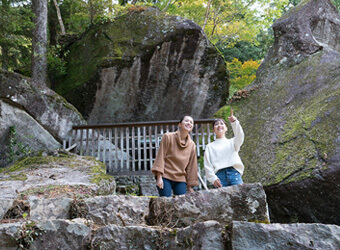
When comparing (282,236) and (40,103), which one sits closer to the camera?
(282,236)

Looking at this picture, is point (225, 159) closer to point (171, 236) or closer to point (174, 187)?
point (174, 187)

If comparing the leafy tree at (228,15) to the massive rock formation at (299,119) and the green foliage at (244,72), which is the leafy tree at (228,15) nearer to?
the green foliage at (244,72)

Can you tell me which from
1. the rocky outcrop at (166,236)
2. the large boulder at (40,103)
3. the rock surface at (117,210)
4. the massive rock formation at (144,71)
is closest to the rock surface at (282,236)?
the rocky outcrop at (166,236)

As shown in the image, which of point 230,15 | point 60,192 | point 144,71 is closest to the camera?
point 60,192

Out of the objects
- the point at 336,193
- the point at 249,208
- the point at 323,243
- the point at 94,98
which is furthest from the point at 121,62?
the point at 323,243

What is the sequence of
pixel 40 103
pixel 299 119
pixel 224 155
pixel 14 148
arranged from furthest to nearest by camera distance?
1. pixel 40 103
2. pixel 14 148
3. pixel 299 119
4. pixel 224 155

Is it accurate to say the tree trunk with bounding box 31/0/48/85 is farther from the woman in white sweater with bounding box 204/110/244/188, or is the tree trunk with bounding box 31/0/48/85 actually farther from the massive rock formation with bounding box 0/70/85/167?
the woman in white sweater with bounding box 204/110/244/188

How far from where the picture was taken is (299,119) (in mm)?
6855

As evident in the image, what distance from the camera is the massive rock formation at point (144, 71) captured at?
964cm

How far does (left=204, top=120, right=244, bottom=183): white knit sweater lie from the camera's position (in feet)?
12.9

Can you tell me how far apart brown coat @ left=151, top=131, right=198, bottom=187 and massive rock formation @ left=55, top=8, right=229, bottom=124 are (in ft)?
19.3

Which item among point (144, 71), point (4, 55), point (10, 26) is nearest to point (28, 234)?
point (144, 71)

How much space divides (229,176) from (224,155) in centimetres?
27

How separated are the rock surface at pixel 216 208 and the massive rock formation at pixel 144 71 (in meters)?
7.15
